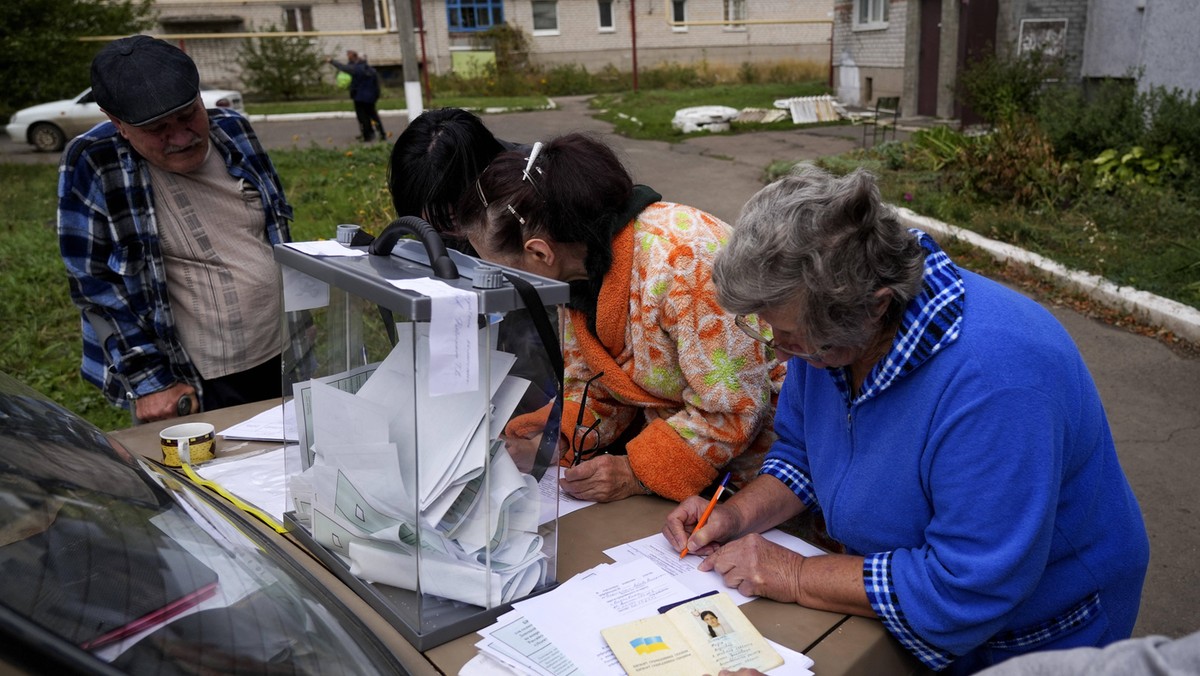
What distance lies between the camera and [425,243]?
4.72 ft

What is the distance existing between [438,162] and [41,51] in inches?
621

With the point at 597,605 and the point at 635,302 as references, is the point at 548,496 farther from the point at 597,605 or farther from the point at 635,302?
the point at 635,302

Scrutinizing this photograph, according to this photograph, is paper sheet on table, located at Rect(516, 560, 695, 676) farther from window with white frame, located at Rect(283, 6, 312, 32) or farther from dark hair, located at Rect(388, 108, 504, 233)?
window with white frame, located at Rect(283, 6, 312, 32)

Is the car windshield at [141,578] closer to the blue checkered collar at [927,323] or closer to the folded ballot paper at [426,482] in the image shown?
the folded ballot paper at [426,482]

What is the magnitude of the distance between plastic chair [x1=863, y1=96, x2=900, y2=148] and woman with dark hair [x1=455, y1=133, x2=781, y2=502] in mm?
10211

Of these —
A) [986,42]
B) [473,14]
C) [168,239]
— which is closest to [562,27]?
[473,14]

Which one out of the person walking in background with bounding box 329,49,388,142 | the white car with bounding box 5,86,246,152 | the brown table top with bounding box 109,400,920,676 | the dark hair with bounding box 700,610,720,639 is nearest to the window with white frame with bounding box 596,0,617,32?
the person walking in background with bounding box 329,49,388,142

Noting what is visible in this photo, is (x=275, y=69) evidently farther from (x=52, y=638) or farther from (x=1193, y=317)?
(x=52, y=638)

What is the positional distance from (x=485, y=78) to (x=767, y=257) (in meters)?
26.2

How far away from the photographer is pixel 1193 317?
4.98 metres

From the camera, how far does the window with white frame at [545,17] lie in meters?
29.6

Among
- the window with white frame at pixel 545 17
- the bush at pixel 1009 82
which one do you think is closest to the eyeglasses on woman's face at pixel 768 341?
the bush at pixel 1009 82

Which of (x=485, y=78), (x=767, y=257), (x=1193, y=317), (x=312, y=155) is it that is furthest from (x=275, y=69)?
(x=767, y=257)

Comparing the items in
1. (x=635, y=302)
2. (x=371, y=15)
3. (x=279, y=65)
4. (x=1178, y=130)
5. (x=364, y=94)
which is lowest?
(x=1178, y=130)
